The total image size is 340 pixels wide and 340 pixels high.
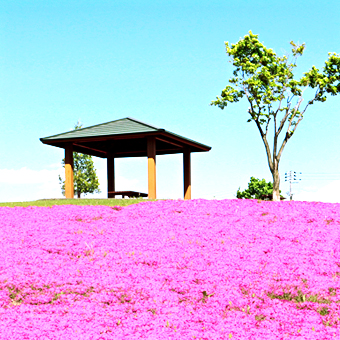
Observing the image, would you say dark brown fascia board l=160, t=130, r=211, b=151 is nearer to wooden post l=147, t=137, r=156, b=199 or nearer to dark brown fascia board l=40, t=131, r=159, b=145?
dark brown fascia board l=40, t=131, r=159, b=145

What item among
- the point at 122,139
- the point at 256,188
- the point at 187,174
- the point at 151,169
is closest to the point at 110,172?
the point at 122,139

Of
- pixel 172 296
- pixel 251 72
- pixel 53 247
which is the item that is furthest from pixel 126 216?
pixel 251 72

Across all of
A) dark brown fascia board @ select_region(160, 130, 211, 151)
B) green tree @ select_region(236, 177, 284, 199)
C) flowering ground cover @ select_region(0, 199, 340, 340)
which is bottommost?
flowering ground cover @ select_region(0, 199, 340, 340)

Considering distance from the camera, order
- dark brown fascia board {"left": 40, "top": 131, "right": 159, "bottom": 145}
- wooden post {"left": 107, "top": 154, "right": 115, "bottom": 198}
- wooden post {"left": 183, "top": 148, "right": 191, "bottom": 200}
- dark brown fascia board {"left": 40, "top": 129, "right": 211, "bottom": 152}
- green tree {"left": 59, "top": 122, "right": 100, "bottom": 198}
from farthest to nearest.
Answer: green tree {"left": 59, "top": 122, "right": 100, "bottom": 198}, wooden post {"left": 107, "top": 154, "right": 115, "bottom": 198}, wooden post {"left": 183, "top": 148, "right": 191, "bottom": 200}, dark brown fascia board {"left": 40, "top": 131, "right": 159, "bottom": 145}, dark brown fascia board {"left": 40, "top": 129, "right": 211, "bottom": 152}

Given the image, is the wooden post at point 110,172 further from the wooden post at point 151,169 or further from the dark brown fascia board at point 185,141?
the wooden post at point 151,169

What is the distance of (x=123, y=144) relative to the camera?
27.9 metres

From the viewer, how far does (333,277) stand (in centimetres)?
805

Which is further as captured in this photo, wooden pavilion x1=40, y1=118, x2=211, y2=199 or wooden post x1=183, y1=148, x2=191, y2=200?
wooden post x1=183, y1=148, x2=191, y2=200

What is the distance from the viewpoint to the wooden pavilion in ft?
73.3

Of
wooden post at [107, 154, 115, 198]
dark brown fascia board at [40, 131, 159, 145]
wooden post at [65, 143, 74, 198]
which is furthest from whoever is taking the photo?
wooden post at [107, 154, 115, 198]

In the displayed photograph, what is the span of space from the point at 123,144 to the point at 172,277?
20734 millimetres

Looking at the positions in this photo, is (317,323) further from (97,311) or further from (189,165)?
(189,165)

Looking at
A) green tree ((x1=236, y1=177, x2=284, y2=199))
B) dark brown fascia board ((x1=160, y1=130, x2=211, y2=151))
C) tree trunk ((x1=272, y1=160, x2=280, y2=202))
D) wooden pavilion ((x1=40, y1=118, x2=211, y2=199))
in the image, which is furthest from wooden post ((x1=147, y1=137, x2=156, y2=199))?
green tree ((x1=236, y1=177, x2=284, y2=199))

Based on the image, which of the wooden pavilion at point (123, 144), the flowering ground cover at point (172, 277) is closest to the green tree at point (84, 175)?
the wooden pavilion at point (123, 144)
